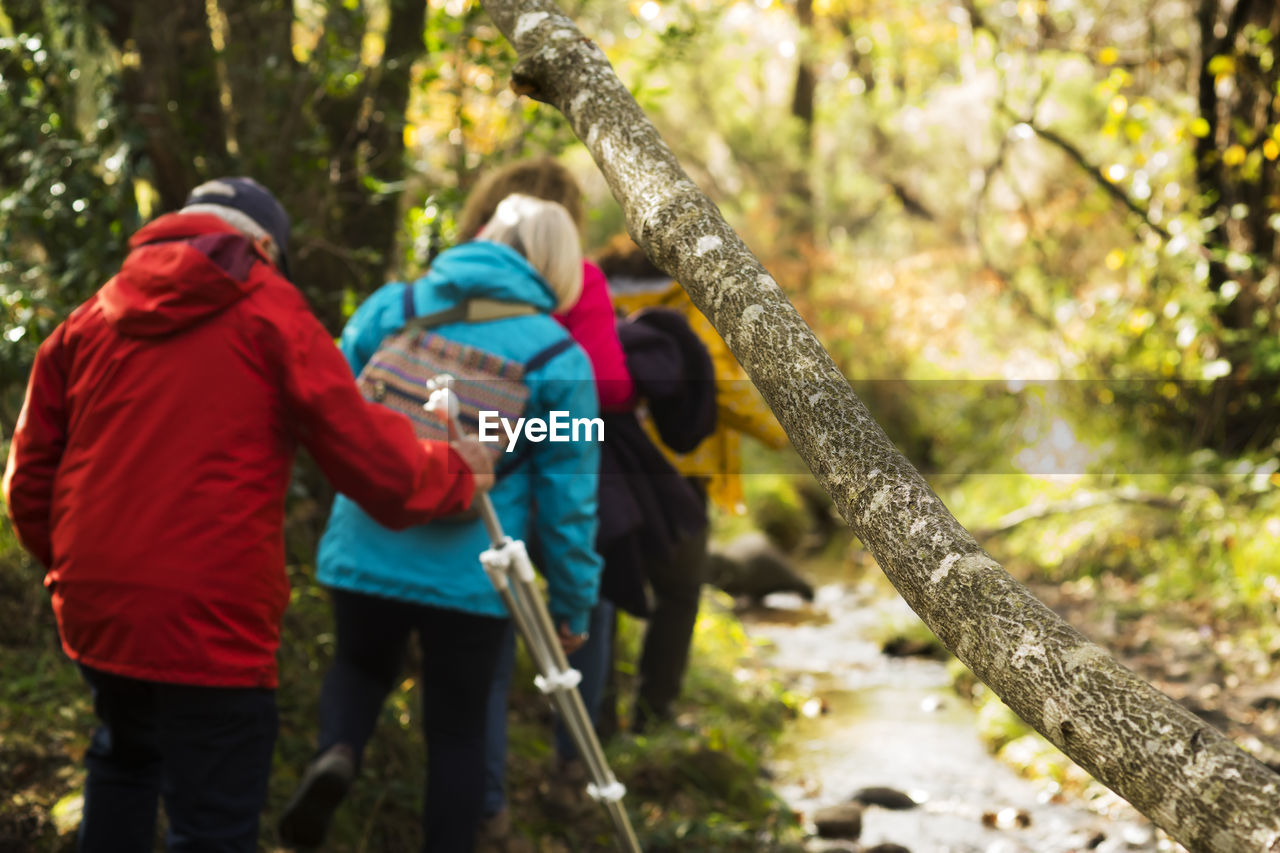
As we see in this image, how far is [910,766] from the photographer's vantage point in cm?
489

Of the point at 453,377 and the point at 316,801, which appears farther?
the point at 453,377

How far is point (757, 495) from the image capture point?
9.73 meters

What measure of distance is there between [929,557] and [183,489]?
1558mm

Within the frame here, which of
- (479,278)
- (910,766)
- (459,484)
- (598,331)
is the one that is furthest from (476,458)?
(910,766)

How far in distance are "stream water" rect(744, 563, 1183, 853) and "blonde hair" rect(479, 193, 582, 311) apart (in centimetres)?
228

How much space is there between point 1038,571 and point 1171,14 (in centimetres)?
508

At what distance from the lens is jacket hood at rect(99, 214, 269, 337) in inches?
83.3

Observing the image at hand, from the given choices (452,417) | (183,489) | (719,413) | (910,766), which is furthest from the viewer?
(910,766)

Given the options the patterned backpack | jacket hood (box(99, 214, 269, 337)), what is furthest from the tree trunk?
jacket hood (box(99, 214, 269, 337))

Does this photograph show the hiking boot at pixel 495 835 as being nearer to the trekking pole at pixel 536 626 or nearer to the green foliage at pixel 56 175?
the trekking pole at pixel 536 626

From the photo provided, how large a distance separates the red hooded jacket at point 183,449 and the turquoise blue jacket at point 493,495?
413 millimetres

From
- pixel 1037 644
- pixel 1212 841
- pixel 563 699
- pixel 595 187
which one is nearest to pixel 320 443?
pixel 563 699

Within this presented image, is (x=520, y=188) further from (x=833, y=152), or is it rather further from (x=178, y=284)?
(x=833, y=152)

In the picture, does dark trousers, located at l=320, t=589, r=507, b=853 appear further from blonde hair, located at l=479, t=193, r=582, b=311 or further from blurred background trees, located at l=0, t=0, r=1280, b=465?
blurred background trees, located at l=0, t=0, r=1280, b=465
